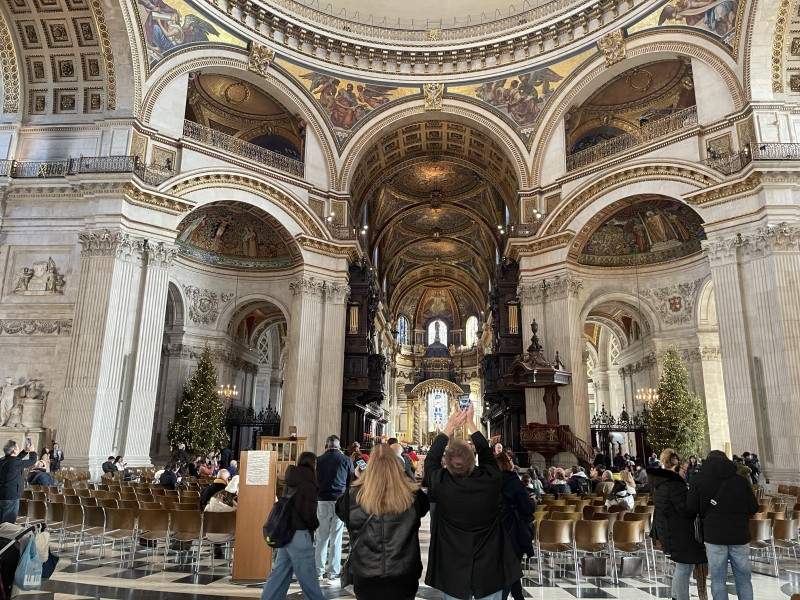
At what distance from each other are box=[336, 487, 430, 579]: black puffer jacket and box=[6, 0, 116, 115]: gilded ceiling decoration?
1772 centimetres

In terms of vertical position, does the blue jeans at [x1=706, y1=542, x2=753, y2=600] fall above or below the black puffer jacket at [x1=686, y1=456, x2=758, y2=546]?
below

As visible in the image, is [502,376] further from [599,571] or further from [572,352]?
[599,571]

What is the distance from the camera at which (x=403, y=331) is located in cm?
4847

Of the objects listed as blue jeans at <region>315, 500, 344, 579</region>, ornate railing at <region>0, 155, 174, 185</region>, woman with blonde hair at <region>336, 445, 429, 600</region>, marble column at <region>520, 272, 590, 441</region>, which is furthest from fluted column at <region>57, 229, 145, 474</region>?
woman with blonde hair at <region>336, 445, 429, 600</region>

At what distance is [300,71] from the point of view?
20.5 m

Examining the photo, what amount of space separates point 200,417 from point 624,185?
52.4 feet

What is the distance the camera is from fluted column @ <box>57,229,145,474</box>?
1403 centimetres

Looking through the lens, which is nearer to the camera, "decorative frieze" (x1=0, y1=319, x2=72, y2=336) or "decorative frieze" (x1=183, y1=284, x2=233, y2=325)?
"decorative frieze" (x1=0, y1=319, x2=72, y2=336)

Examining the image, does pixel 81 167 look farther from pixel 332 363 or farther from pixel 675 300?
pixel 675 300

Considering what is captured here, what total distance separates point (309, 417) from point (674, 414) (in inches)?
466

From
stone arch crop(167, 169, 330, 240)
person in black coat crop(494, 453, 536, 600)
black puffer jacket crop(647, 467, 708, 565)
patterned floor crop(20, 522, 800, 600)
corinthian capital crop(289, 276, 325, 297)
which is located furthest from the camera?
corinthian capital crop(289, 276, 325, 297)

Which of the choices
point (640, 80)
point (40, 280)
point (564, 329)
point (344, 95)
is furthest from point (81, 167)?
point (640, 80)

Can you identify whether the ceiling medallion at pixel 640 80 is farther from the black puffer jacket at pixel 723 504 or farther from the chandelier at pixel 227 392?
the chandelier at pixel 227 392

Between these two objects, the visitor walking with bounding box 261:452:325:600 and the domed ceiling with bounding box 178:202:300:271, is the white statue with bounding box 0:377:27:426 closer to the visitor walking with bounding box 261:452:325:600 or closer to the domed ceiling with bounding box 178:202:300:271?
the domed ceiling with bounding box 178:202:300:271
